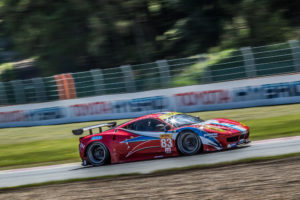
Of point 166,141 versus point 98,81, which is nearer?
point 166,141

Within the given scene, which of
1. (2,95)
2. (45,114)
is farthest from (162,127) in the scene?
(2,95)

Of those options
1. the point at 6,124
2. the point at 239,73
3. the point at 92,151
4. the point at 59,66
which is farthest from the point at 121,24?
the point at 92,151

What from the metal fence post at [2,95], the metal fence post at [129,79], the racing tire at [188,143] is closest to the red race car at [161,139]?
the racing tire at [188,143]

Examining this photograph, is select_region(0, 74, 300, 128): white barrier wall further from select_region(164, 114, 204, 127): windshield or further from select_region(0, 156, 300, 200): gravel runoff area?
select_region(0, 156, 300, 200): gravel runoff area

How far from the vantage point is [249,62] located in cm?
1817

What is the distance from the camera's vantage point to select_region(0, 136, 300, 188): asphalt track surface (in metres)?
8.97

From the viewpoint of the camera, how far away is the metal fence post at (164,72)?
19.7 m

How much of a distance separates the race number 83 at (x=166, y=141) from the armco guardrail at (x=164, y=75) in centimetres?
866

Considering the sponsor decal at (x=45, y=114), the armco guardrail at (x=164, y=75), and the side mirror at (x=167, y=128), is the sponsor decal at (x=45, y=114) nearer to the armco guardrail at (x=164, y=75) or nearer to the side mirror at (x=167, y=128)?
the armco guardrail at (x=164, y=75)

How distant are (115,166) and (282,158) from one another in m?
4.06

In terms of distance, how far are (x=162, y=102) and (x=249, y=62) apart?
3948 millimetres

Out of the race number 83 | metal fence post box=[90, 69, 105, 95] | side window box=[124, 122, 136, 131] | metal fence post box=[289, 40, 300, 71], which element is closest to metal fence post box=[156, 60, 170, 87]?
metal fence post box=[90, 69, 105, 95]

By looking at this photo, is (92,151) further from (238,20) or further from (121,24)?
(121,24)

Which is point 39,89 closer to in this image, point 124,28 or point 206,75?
point 124,28
